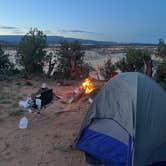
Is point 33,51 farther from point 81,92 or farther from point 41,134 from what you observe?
point 41,134

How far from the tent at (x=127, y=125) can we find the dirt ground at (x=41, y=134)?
51 cm

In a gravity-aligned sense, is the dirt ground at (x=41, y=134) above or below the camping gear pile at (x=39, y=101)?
below

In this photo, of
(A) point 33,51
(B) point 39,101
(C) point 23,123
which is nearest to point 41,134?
(C) point 23,123

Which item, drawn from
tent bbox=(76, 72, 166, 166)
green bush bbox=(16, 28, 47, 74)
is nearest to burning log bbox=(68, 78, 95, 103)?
tent bbox=(76, 72, 166, 166)

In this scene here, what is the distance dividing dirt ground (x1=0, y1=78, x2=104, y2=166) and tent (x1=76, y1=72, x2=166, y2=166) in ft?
1.67

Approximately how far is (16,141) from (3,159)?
2.99ft

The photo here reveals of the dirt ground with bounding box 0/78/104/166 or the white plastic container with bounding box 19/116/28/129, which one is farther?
the white plastic container with bounding box 19/116/28/129

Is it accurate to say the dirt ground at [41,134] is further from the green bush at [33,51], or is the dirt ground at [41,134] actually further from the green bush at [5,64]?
the green bush at [5,64]

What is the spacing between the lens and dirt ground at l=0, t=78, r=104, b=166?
5.87 meters

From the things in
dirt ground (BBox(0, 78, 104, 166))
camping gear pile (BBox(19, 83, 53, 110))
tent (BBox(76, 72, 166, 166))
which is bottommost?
dirt ground (BBox(0, 78, 104, 166))

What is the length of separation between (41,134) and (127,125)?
2.70 meters

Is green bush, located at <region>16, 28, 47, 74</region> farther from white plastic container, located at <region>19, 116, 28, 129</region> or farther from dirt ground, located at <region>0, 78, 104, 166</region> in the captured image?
white plastic container, located at <region>19, 116, 28, 129</region>

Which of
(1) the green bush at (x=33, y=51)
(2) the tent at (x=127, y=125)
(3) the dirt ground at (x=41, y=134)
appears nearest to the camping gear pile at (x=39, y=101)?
(3) the dirt ground at (x=41, y=134)

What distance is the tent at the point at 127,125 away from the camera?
5062 mm
